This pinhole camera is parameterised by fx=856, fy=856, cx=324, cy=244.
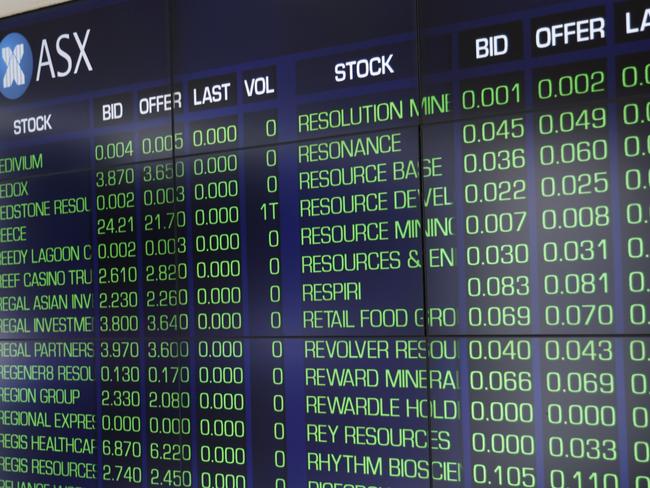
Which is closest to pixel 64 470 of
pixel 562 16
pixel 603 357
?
pixel 603 357

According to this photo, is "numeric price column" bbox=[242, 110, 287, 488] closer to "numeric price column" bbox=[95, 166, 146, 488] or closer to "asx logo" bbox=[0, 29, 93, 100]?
"numeric price column" bbox=[95, 166, 146, 488]

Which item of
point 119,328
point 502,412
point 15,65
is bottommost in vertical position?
point 502,412

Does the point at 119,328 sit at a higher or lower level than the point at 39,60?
lower

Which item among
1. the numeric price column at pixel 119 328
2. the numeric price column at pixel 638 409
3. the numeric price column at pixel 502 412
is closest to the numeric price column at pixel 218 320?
the numeric price column at pixel 119 328

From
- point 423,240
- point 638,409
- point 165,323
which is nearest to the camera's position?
point 638,409

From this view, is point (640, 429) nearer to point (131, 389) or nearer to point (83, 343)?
point (131, 389)

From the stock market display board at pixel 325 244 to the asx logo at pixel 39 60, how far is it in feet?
0.04

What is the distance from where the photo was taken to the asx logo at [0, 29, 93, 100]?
128 inches

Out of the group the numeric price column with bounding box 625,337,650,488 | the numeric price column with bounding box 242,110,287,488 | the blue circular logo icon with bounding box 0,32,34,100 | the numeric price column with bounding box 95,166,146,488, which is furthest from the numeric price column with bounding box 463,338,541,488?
the blue circular logo icon with bounding box 0,32,34,100

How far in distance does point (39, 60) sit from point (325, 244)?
4.87 feet

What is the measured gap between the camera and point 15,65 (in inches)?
134

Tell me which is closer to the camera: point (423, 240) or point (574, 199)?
point (574, 199)

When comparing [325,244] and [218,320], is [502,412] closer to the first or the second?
[325,244]

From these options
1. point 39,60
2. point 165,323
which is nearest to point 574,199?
point 165,323
